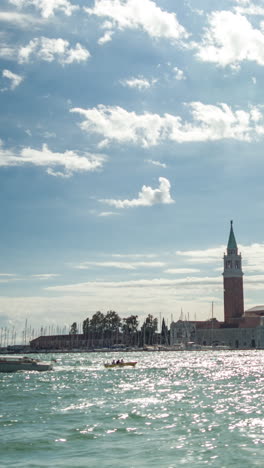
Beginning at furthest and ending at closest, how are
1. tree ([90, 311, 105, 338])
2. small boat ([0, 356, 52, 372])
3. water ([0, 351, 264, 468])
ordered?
1. tree ([90, 311, 105, 338])
2. small boat ([0, 356, 52, 372])
3. water ([0, 351, 264, 468])

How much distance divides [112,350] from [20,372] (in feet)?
351

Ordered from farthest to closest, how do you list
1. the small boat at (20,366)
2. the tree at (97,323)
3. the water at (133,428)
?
1. the tree at (97,323)
2. the small boat at (20,366)
3. the water at (133,428)

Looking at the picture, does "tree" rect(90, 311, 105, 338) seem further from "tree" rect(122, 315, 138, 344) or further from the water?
the water

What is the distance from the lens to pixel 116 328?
197750mm

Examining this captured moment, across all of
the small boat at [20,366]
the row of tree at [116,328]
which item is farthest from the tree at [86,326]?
the small boat at [20,366]

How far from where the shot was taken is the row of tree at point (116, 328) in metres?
196

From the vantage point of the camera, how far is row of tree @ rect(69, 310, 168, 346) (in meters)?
196

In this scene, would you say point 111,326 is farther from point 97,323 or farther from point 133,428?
point 133,428

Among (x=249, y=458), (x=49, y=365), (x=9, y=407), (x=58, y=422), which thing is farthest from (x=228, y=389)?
(x=49, y=365)

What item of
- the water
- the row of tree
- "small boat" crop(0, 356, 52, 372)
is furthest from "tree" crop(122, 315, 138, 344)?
the water

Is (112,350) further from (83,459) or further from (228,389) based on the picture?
(83,459)

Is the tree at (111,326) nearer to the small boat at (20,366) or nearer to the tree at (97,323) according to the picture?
the tree at (97,323)

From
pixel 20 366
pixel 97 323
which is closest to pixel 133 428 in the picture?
pixel 20 366

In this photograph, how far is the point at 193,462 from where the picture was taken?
21.0 meters
